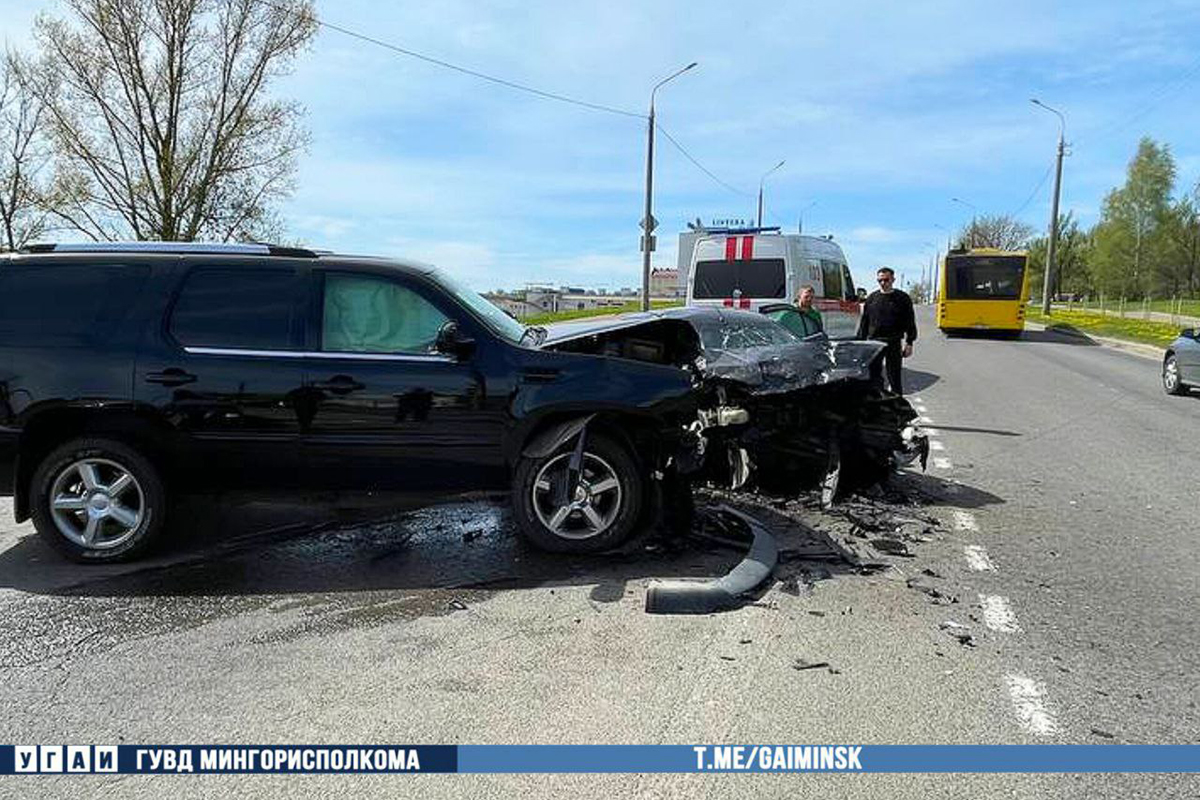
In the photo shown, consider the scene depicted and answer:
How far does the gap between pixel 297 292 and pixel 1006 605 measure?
425cm

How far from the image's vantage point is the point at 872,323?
35.7 feet

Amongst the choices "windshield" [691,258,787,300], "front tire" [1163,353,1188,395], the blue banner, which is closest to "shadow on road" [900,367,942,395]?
"windshield" [691,258,787,300]

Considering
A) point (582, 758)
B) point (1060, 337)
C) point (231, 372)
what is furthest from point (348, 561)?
point (1060, 337)

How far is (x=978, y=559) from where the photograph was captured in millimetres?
5191

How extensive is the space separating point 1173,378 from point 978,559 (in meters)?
11.5

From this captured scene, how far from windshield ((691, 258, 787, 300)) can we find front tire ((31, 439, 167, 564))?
11079mm

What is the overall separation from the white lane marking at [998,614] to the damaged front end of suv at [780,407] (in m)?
1.71

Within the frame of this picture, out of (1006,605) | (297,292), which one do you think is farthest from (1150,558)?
(297,292)

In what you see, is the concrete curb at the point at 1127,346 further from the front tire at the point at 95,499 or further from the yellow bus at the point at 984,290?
the front tire at the point at 95,499

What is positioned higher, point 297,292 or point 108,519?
point 297,292

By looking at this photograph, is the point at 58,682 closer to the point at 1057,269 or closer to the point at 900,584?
the point at 900,584

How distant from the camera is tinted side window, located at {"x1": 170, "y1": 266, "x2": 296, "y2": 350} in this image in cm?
504

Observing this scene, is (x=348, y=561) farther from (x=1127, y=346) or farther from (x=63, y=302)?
(x=1127, y=346)

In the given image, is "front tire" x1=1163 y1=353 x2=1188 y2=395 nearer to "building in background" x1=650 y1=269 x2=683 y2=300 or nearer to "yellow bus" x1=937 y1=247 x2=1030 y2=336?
"yellow bus" x1=937 y1=247 x2=1030 y2=336
